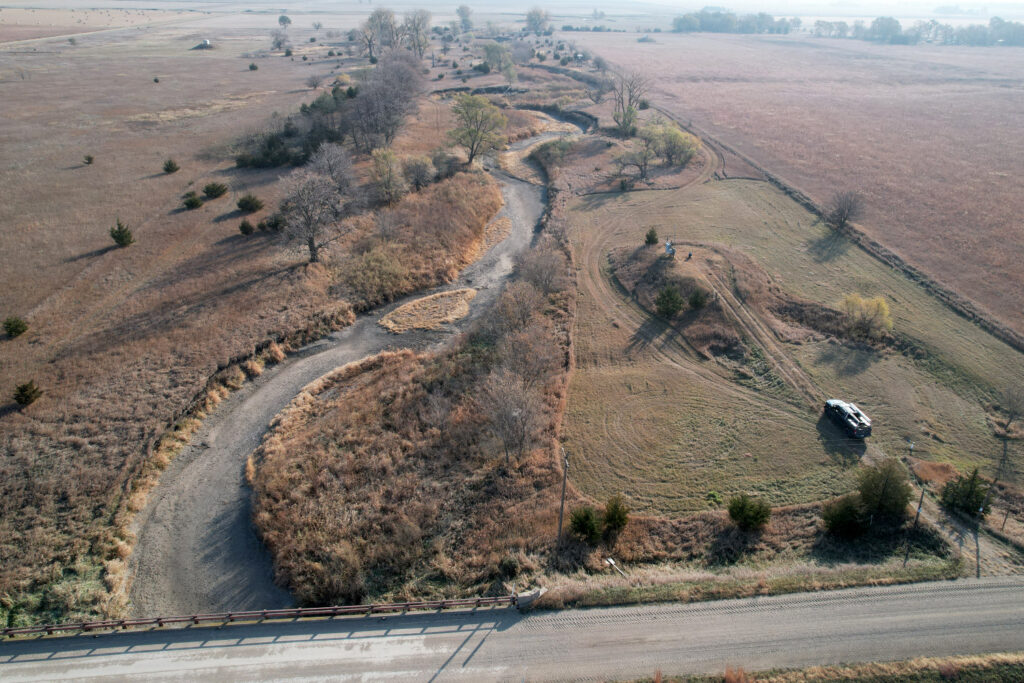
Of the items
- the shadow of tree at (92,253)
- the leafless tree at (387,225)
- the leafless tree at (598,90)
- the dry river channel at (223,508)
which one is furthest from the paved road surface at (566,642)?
the leafless tree at (598,90)

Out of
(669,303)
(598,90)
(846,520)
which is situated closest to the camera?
(846,520)

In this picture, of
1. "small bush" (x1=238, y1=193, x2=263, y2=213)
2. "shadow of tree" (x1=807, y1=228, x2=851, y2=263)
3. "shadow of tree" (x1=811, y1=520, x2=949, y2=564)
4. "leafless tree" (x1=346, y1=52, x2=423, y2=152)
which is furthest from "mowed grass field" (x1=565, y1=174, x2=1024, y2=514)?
"leafless tree" (x1=346, y1=52, x2=423, y2=152)

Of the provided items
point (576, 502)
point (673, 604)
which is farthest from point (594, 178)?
point (673, 604)

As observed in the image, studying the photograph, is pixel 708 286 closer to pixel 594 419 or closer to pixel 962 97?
pixel 594 419

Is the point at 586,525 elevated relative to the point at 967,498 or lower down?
lower down

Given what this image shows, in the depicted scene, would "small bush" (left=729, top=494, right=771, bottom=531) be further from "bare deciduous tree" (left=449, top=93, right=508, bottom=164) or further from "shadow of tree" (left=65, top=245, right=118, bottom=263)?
"bare deciduous tree" (left=449, top=93, right=508, bottom=164)

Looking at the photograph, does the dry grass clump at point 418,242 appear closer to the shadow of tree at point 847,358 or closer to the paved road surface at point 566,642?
the paved road surface at point 566,642

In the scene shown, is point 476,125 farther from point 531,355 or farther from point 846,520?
point 846,520

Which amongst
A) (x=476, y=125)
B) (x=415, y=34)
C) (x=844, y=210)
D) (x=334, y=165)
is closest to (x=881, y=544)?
(x=844, y=210)
